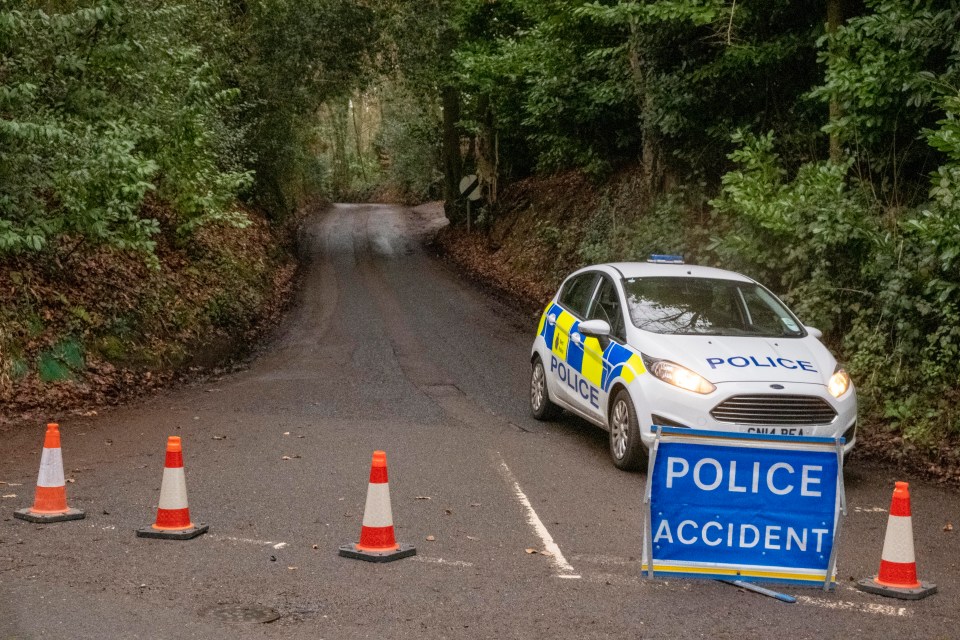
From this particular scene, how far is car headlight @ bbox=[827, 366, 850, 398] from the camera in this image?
930 centimetres

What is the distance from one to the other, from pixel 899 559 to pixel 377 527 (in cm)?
317

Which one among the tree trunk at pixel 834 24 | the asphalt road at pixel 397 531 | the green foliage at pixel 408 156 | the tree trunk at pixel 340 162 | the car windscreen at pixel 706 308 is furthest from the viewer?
the tree trunk at pixel 340 162

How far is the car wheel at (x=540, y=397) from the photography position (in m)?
12.3

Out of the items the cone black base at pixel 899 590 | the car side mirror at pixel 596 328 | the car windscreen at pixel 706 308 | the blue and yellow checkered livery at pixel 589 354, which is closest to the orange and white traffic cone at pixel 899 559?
the cone black base at pixel 899 590

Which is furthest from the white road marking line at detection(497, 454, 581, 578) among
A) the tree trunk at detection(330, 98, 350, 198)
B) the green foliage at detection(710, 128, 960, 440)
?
the tree trunk at detection(330, 98, 350, 198)

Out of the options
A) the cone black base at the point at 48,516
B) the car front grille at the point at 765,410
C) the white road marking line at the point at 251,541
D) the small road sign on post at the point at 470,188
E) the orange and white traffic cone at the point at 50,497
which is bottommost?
→ the white road marking line at the point at 251,541

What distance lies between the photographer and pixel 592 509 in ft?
28.0

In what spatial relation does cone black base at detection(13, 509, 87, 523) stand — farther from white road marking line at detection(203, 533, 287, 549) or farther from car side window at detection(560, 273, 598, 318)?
car side window at detection(560, 273, 598, 318)

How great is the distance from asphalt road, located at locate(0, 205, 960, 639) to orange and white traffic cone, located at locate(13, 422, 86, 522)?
18 cm

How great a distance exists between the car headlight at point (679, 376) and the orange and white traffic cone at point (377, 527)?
10.8 ft

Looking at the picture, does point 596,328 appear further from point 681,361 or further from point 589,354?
point 681,361

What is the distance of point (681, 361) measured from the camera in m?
9.46

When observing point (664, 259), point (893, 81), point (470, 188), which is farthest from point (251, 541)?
point (470, 188)

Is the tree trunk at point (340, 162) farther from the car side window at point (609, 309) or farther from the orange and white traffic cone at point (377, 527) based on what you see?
the orange and white traffic cone at point (377, 527)
